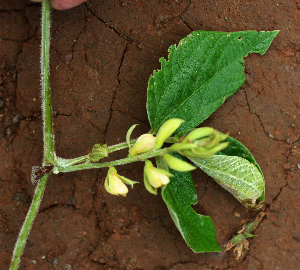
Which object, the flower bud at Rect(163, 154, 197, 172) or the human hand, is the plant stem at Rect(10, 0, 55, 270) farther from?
the flower bud at Rect(163, 154, 197, 172)

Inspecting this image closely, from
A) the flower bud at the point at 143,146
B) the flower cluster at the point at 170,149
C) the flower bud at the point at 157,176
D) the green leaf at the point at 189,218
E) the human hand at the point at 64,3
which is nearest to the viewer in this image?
the flower cluster at the point at 170,149

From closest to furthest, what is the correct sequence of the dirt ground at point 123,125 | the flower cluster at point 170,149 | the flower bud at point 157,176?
the flower cluster at point 170,149 < the flower bud at point 157,176 < the dirt ground at point 123,125

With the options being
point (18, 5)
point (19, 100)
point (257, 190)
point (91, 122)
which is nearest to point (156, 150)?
point (257, 190)

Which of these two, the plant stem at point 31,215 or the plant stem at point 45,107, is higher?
the plant stem at point 45,107

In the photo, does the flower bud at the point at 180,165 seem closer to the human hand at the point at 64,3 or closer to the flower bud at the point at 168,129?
the flower bud at the point at 168,129

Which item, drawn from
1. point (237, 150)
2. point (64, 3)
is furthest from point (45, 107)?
point (237, 150)

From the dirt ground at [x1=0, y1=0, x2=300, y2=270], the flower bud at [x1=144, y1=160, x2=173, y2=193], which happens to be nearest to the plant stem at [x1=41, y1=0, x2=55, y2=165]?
the dirt ground at [x1=0, y1=0, x2=300, y2=270]

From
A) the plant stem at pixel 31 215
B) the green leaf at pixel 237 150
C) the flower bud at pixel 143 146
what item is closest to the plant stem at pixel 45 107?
the plant stem at pixel 31 215

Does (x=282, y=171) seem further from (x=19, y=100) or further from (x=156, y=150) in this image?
(x=19, y=100)
